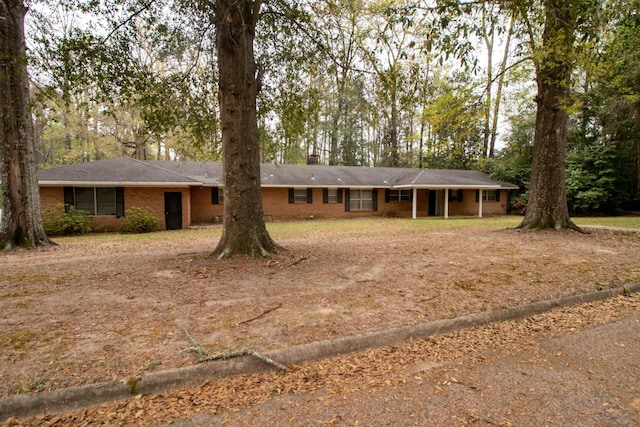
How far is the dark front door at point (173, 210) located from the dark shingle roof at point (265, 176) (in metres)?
0.97

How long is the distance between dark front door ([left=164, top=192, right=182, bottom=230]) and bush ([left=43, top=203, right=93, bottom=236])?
3.18m

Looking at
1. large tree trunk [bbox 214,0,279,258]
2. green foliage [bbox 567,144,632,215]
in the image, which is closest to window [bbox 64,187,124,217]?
large tree trunk [bbox 214,0,279,258]

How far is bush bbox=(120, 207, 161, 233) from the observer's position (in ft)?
47.4

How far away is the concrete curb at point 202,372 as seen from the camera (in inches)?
95.3

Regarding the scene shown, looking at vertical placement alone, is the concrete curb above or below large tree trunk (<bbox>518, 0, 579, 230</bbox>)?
below

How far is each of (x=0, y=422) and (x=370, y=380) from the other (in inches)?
107

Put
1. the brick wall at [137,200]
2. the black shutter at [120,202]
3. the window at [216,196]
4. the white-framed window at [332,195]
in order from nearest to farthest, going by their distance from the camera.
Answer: the brick wall at [137,200], the black shutter at [120,202], the window at [216,196], the white-framed window at [332,195]

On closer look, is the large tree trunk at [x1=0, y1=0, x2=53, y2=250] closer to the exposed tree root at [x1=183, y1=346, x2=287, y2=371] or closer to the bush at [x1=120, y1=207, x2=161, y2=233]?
the bush at [x1=120, y1=207, x2=161, y2=233]

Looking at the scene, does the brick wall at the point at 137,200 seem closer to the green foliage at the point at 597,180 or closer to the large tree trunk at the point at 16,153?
the large tree trunk at the point at 16,153

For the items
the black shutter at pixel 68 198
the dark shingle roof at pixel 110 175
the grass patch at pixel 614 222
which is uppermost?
the dark shingle roof at pixel 110 175

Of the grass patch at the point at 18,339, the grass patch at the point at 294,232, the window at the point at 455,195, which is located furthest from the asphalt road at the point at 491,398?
the window at the point at 455,195

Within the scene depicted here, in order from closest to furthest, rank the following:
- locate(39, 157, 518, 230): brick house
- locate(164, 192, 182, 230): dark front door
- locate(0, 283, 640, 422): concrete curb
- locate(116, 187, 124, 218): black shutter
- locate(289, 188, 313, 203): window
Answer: locate(0, 283, 640, 422): concrete curb → locate(39, 157, 518, 230): brick house → locate(116, 187, 124, 218): black shutter → locate(164, 192, 182, 230): dark front door → locate(289, 188, 313, 203): window

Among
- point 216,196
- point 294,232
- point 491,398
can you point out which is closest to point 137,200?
point 216,196

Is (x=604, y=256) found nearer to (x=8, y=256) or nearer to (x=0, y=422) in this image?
(x=0, y=422)
